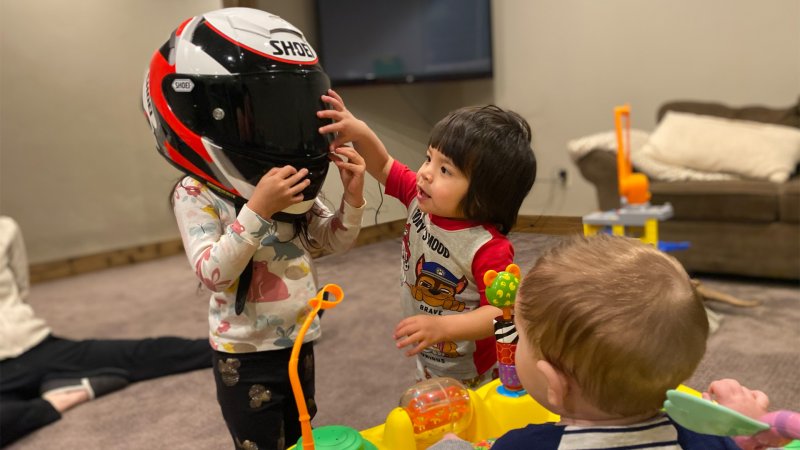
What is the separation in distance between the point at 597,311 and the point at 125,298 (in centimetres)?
259

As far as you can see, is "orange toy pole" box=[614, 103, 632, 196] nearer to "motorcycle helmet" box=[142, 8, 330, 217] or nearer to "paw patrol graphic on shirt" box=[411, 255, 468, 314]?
"paw patrol graphic on shirt" box=[411, 255, 468, 314]

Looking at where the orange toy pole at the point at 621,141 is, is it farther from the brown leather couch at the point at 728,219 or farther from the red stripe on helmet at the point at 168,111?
the red stripe on helmet at the point at 168,111

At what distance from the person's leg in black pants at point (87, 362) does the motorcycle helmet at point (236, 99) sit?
1.18 meters

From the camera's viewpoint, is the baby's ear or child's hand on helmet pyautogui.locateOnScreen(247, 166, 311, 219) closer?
the baby's ear

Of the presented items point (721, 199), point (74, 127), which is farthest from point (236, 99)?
point (74, 127)

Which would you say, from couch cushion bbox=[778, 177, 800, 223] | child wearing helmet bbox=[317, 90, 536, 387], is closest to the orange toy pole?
couch cushion bbox=[778, 177, 800, 223]

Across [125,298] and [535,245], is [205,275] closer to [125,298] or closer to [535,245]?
[535,245]

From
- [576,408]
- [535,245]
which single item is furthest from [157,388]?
[576,408]

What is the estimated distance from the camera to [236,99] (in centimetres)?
67

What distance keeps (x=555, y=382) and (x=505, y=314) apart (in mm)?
176

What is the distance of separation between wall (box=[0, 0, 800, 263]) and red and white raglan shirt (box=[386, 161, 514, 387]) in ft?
6.62

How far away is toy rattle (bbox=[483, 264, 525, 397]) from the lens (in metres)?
0.68

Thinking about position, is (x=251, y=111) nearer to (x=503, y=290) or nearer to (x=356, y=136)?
(x=356, y=136)

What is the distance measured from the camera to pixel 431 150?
31.0 inches
